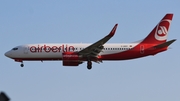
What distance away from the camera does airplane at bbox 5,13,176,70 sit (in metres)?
48.1

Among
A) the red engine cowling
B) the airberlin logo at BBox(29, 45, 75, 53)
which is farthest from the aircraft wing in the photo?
the airberlin logo at BBox(29, 45, 75, 53)

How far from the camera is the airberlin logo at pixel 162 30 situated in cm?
5295

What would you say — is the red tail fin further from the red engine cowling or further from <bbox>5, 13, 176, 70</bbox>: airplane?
the red engine cowling

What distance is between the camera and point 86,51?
158 feet

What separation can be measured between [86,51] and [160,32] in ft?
40.7

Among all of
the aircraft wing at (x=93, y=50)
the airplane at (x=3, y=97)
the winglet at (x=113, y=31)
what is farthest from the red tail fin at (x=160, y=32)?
the airplane at (x=3, y=97)

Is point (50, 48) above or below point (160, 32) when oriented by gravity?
Result: below

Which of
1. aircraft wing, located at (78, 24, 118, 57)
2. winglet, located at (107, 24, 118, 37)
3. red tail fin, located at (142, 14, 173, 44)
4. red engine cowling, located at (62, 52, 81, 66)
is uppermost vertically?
winglet, located at (107, 24, 118, 37)

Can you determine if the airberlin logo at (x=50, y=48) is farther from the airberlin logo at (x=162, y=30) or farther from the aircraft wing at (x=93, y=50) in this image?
the airberlin logo at (x=162, y=30)

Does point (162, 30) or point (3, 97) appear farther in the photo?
point (162, 30)

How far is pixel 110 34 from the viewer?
43000 millimetres

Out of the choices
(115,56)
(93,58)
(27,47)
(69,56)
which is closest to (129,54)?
(115,56)

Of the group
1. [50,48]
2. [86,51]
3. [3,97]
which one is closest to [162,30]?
[86,51]

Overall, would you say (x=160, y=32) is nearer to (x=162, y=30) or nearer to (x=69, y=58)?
(x=162, y=30)
